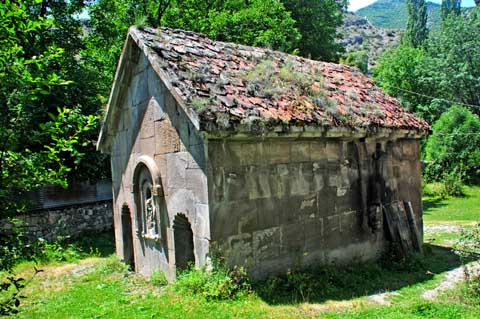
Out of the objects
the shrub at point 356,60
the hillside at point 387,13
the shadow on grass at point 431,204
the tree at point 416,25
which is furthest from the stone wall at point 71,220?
the hillside at point 387,13

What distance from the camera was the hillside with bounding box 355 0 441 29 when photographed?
114312 mm

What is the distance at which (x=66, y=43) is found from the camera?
16.7 metres

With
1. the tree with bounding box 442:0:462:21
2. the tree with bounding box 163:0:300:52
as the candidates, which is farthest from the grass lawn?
the tree with bounding box 442:0:462:21

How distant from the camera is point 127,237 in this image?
9.85 m

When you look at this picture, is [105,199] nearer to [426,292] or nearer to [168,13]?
[168,13]

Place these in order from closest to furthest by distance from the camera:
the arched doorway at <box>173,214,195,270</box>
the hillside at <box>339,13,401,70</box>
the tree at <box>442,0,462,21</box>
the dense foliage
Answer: the arched doorway at <box>173,214,195,270</box> < the dense foliage < the tree at <box>442,0,462,21</box> < the hillside at <box>339,13,401,70</box>

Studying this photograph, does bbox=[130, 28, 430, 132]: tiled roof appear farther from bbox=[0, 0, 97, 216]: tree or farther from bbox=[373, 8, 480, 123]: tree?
bbox=[373, 8, 480, 123]: tree

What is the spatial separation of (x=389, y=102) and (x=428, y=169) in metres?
17.5

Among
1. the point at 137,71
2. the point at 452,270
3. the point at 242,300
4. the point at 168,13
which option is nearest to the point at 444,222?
the point at 452,270

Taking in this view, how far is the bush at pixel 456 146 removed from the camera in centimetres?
2417

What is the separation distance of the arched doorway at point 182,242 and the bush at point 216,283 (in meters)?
0.70

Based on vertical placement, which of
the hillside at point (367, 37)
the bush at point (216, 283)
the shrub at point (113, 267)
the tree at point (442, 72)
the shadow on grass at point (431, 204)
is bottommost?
the shadow on grass at point (431, 204)

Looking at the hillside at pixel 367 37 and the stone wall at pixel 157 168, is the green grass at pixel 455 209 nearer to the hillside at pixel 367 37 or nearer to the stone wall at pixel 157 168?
the stone wall at pixel 157 168

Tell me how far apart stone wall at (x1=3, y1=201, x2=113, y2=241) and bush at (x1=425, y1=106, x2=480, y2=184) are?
19966 millimetres
